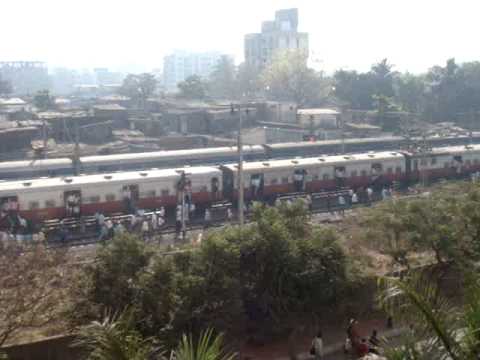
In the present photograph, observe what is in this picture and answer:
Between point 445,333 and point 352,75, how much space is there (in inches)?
2725

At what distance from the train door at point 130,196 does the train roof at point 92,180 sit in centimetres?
25

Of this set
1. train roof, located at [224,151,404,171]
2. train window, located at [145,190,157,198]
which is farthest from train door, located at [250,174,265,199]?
train window, located at [145,190,157,198]

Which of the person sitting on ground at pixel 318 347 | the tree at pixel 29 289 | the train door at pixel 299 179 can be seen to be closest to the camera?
the tree at pixel 29 289

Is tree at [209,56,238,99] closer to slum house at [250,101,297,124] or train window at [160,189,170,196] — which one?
slum house at [250,101,297,124]

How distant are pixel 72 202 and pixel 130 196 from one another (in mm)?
2454

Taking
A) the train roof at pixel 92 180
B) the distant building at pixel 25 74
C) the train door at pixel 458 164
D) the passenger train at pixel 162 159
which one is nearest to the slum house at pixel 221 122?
the passenger train at pixel 162 159

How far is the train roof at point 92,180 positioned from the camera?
77.0 ft

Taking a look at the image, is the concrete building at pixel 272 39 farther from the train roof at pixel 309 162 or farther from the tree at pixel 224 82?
the train roof at pixel 309 162

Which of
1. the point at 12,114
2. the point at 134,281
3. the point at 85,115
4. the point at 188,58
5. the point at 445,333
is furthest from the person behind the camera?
the point at 188,58

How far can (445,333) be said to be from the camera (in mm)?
4629

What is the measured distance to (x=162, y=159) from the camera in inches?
1345

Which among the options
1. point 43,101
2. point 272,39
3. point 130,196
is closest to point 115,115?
point 43,101

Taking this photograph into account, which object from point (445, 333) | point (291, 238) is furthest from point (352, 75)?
point (445, 333)

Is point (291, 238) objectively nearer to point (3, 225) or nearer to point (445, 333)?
point (445, 333)
